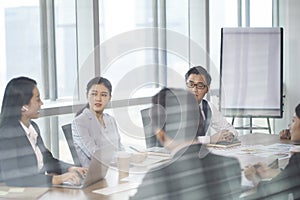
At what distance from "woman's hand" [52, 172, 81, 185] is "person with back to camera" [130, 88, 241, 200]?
8.0 inches

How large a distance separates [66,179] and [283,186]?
52 cm

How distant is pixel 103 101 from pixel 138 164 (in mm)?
416

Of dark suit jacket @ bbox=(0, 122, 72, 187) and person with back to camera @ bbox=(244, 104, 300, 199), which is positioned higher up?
dark suit jacket @ bbox=(0, 122, 72, 187)

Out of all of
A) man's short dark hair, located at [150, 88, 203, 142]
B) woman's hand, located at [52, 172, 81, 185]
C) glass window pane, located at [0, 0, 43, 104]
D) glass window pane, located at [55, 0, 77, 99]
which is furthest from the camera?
glass window pane, located at [55, 0, 77, 99]

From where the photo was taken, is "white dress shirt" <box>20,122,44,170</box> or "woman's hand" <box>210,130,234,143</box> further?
"woman's hand" <box>210,130,234,143</box>

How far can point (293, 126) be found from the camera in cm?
188

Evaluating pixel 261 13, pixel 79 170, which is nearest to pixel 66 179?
pixel 79 170

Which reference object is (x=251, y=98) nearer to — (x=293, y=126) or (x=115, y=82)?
(x=293, y=126)

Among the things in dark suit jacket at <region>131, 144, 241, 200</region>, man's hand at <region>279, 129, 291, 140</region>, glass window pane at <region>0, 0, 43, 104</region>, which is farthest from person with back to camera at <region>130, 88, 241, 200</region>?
man's hand at <region>279, 129, 291, 140</region>

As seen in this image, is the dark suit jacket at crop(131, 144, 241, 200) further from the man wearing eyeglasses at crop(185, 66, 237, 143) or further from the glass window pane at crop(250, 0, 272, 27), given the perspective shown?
the glass window pane at crop(250, 0, 272, 27)

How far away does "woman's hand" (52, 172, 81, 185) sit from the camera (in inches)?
44.2

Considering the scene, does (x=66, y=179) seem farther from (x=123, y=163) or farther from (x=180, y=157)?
(x=180, y=157)

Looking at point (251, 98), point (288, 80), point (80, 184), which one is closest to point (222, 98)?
point (251, 98)

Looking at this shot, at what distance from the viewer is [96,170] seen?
1.19 metres
